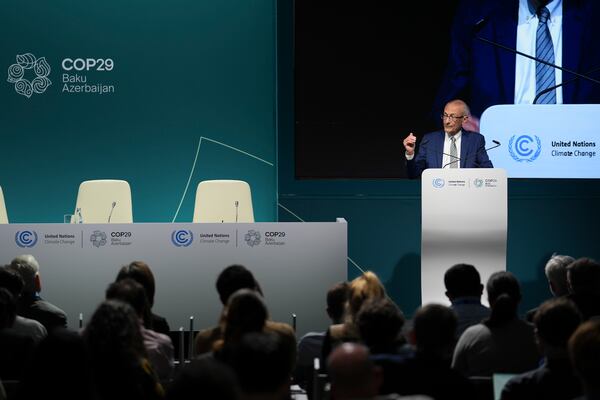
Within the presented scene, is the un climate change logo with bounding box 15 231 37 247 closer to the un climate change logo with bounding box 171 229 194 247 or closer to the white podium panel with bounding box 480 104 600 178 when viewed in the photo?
the un climate change logo with bounding box 171 229 194 247

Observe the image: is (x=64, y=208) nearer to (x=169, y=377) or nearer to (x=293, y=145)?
(x=293, y=145)

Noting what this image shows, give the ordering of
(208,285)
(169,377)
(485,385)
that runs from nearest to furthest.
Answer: (485,385) → (169,377) → (208,285)

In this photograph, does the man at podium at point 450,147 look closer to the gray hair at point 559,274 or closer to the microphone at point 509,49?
the microphone at point 509,49

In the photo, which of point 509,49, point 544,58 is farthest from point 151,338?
point 544,58

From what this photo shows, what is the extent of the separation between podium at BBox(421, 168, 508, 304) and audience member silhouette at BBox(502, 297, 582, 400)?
158 inches

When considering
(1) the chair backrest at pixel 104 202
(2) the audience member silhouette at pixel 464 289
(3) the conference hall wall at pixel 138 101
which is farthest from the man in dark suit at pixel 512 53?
(2) the audience member silhouette at pixel 464 289

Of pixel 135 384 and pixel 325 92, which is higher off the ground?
pixel 325 92

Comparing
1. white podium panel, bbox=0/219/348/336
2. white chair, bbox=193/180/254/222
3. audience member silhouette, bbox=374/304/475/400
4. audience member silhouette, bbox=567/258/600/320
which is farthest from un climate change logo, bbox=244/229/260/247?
audience member silhouette, bbox=374/304/475/400

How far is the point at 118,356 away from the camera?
3.16 meters

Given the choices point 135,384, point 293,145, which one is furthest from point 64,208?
point 135,384

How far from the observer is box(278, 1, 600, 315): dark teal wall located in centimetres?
879

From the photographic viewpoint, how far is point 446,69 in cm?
870

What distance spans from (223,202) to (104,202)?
1.07m

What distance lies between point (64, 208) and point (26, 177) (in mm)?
492
